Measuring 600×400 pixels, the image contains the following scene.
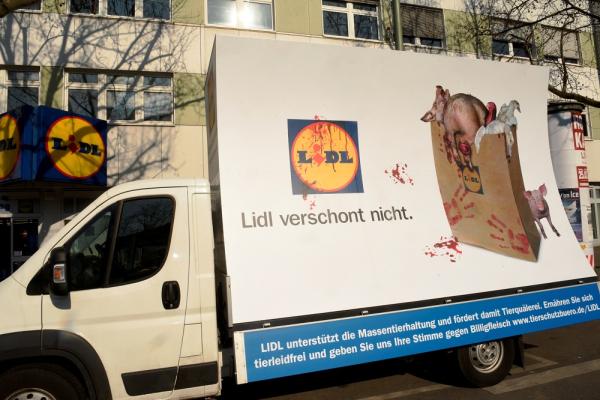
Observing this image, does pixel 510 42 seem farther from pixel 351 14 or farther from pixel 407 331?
pixel 407 331

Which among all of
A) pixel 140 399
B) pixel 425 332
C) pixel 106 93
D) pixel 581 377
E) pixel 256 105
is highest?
pixel 106 93

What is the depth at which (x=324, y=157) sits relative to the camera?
3.89 metres

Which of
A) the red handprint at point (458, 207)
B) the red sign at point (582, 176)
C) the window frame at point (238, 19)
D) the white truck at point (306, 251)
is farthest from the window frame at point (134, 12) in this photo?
the red sign at point (582, 176)

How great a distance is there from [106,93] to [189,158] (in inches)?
103

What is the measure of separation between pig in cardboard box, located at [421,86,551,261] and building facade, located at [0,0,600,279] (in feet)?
17.2

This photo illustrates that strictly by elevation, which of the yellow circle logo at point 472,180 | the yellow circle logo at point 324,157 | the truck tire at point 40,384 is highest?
the yellow circle logo at point 324,157

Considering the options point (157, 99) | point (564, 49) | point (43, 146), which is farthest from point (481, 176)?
point (564, 49)

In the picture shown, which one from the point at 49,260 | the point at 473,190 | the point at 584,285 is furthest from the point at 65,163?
the point at 584,285

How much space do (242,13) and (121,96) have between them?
12.9 feet

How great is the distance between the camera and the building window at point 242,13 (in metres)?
11.8

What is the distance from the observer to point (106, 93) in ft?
35.7

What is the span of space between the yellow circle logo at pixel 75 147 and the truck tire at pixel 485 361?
26.1 feet

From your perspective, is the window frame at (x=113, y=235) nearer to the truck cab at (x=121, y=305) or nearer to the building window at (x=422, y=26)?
the truck cab at (x=121, y=305)

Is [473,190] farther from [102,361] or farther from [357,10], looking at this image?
[357,10]
